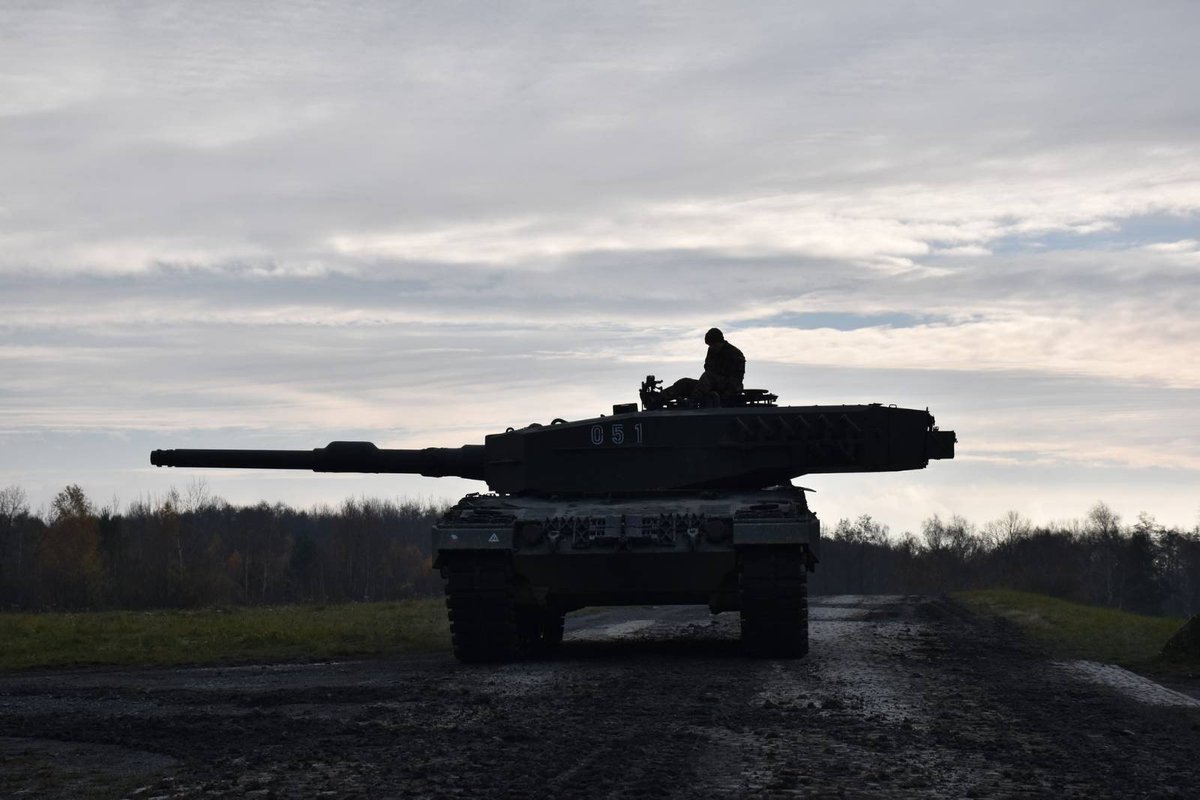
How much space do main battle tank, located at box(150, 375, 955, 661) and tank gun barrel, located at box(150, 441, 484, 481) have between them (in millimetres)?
21

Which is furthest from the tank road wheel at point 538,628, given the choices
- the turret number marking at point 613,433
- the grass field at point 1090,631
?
the grass field at point 1090,631

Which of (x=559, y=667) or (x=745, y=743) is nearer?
(x=745, y=743)

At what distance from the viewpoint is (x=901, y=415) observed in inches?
671

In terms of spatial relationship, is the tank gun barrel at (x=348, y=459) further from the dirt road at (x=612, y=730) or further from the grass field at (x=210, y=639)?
the dirt road at (x=612, y=730)

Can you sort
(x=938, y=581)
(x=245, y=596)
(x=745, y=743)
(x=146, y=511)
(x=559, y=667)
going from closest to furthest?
(x=745, y=743)
(x=559, y=667)
(x=245, y=596)
(x=938, y=581)
(x=146, y=511)

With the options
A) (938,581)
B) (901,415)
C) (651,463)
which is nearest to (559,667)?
(651,463)

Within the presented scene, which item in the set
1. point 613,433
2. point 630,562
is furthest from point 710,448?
point 630,562

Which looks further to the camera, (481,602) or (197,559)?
(197,559)

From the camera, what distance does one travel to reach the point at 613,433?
54.7ft

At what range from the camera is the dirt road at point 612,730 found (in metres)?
7.14

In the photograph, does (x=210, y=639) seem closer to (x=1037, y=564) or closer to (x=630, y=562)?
(x=630, y=562)

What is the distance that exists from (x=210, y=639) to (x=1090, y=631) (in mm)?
12584

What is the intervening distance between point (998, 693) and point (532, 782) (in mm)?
5565

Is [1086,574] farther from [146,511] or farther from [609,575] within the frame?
[609,575]
